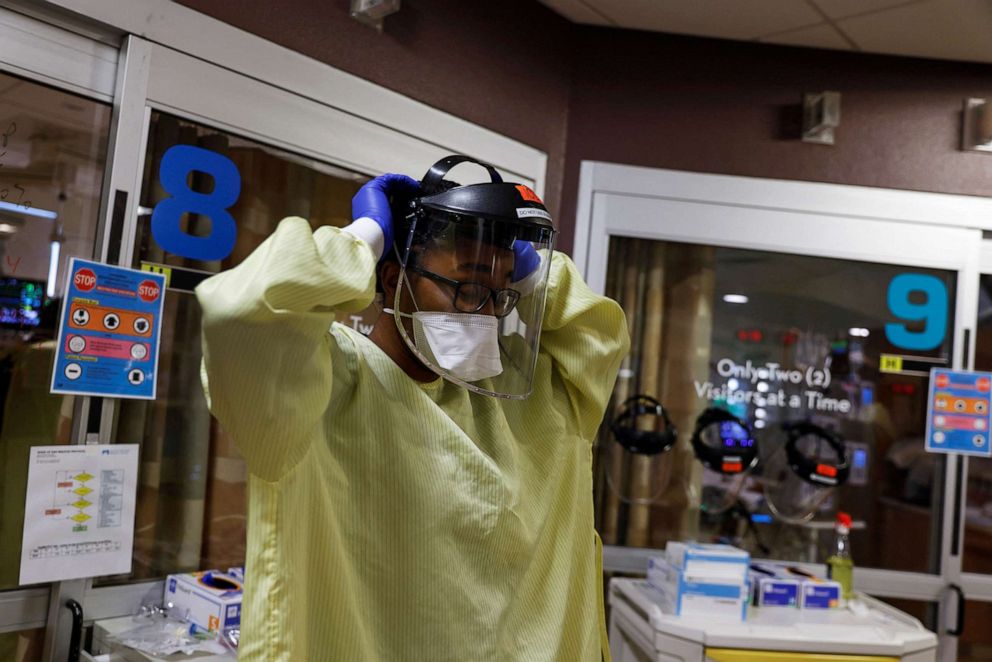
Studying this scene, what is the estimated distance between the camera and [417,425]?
117 cm

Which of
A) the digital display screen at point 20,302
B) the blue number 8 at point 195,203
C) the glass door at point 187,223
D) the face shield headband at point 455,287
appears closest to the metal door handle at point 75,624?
the glass door at point 187,223

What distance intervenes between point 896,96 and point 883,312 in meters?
0.78

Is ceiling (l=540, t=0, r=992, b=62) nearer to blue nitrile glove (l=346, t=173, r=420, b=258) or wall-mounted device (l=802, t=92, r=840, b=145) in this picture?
wall-mounted device (l=802, t=92, r=840, b=145)

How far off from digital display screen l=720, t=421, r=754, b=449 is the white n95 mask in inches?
71.9

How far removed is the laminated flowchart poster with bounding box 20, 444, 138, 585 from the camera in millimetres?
1720

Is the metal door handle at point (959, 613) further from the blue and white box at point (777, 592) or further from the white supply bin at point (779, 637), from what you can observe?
the blue and white box at point (777, 592)

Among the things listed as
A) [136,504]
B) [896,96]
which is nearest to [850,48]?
[896,96]

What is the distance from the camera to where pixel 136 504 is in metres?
1.95

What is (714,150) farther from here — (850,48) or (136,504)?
(136,504)

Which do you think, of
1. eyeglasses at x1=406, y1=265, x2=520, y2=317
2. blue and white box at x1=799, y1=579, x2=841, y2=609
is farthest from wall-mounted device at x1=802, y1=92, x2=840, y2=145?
eyeglasses at x1=406, y1=265, x2=520, y2=317

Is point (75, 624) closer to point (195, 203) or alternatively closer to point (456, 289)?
point (195, 203)

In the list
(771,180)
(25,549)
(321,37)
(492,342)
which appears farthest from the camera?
(771,180)

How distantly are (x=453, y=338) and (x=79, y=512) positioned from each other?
3.45ft

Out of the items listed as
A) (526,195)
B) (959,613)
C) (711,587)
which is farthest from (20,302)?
(959,613)
